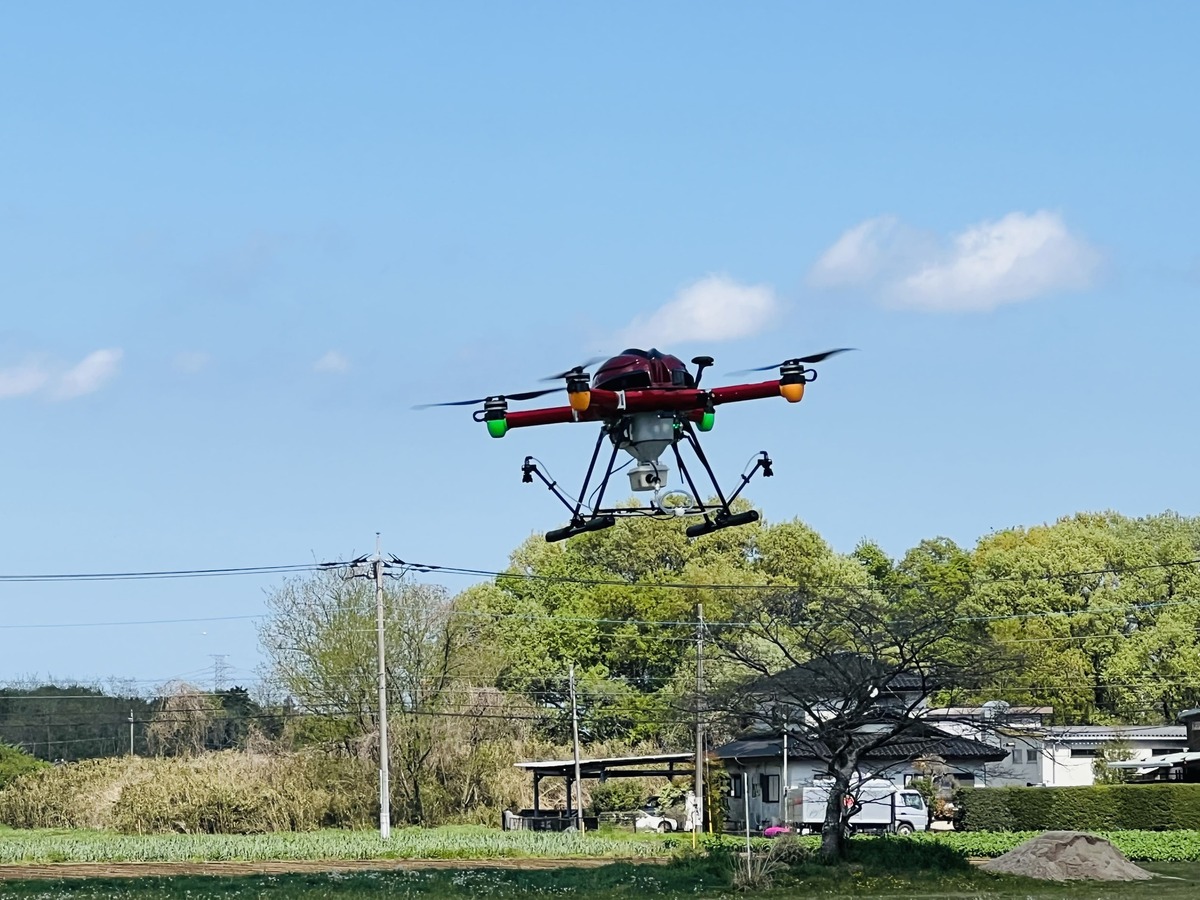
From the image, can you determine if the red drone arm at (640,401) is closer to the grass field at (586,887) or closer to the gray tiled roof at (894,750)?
the grass field at (586,887)

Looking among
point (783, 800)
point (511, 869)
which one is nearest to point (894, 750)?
point (783, 800)

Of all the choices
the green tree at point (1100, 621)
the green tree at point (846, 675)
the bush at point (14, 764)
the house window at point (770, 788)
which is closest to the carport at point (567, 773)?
the house window at point (770, 788)

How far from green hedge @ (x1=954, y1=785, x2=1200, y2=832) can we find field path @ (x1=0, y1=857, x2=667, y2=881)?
1421 cm

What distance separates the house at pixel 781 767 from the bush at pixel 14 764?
32171mm

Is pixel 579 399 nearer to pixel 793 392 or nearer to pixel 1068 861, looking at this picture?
pixel 793 392

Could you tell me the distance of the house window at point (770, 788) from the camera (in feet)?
176

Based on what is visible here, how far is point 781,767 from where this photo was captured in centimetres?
5325

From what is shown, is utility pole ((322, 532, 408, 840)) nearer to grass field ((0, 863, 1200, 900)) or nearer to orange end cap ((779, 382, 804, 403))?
grass field ((0, 863, 1200, 900))

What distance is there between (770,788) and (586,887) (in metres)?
26.0

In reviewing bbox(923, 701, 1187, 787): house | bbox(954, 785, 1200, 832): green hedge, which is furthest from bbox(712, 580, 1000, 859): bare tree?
bbox(923, 701, 1187, 787): house

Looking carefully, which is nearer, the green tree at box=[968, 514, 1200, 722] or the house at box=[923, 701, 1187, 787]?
the house at box=[923, 701, 1187, 787]

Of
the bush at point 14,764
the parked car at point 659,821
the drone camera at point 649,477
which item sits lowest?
the parked car at point 659,821

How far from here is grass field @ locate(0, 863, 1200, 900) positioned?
27.2 metres

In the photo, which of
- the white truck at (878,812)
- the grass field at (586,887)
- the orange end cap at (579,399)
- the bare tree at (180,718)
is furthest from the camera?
the bare tree at (180,718)
